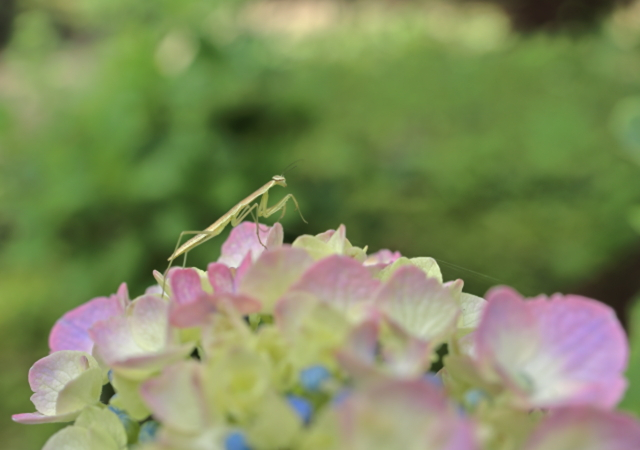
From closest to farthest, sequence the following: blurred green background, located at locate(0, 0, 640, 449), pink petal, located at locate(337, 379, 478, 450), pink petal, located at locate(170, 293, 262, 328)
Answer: pink petal, located at locate(337, 379, 478, 450) → pink petal, located at locate(170, 293, 262, 328) → blurred green background, located at locate(0, 0, 640, 449)

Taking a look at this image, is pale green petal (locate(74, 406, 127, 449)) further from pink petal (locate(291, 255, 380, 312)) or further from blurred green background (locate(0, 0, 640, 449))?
blurred green background (locate(0, 0, 640, 449))

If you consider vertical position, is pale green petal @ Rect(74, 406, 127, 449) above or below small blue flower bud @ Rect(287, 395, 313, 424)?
below

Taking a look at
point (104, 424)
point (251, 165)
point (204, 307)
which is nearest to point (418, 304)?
point (204, 307)

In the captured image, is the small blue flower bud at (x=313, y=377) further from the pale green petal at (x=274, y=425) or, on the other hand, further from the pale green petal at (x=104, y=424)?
the pale green petal at (x=104, y=424)

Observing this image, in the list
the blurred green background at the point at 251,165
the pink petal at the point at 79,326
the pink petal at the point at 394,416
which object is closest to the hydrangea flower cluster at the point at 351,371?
the pink petal at the point at 394,416

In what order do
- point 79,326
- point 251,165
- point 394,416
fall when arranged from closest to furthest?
point 394,416 < point 79,326 < point 251,165

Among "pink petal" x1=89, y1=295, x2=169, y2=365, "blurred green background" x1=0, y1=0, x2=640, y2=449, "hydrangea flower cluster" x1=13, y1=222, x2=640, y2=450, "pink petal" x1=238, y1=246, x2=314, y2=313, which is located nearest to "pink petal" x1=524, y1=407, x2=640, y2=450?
"hydrangea flower cluster" x1=13, y1=222, x2=640, y2=450

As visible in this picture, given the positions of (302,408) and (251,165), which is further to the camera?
(251,165)

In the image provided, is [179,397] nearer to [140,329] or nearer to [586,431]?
[140,329]
